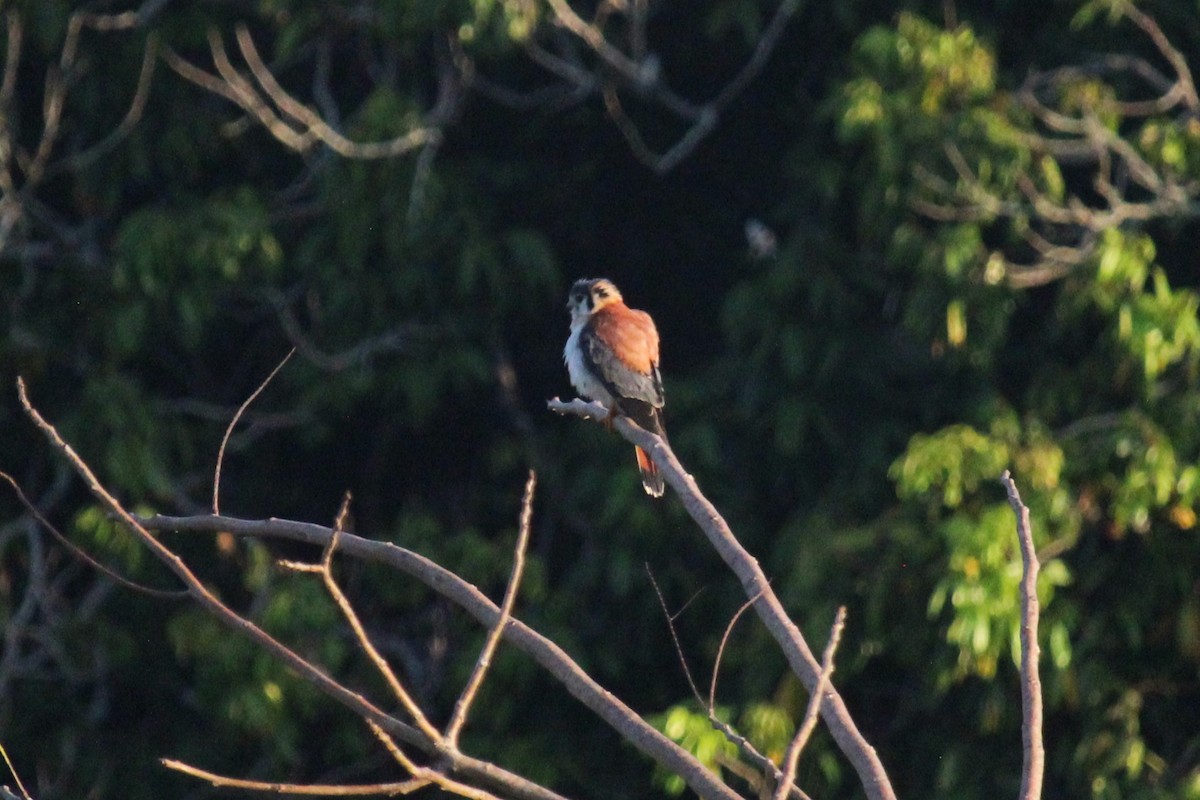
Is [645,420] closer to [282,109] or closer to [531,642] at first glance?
[282,109]

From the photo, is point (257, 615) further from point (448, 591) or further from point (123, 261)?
point (448, 591)

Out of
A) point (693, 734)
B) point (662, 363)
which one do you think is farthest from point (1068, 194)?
point (693, 734)

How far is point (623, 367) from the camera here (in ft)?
18.4

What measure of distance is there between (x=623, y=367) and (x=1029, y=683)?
3323mm

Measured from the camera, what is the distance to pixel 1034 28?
6.93m

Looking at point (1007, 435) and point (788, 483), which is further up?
point (1007, 435)

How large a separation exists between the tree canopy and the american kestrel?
1.97 feet

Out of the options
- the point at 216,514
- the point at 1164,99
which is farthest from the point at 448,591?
the point at 1164,99

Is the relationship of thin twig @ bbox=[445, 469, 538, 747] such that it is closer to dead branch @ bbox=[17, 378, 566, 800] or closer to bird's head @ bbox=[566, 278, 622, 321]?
dead branch @ bbox=[17, 378, 566, 800]

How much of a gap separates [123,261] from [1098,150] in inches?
126

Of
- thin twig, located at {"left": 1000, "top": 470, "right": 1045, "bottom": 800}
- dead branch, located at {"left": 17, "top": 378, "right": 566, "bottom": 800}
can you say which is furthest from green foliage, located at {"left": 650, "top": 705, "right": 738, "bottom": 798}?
dead branch, located at {"left": 17, "top": 378, "right": 566, "bottom": 800}

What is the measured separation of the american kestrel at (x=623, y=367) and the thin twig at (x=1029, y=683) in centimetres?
305

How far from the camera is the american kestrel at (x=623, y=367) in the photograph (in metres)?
5.63

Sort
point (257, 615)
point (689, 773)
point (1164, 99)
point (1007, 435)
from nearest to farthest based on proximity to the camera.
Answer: point (689, 773), point (1007, 435), point (1164, 99), point (257, 615)
